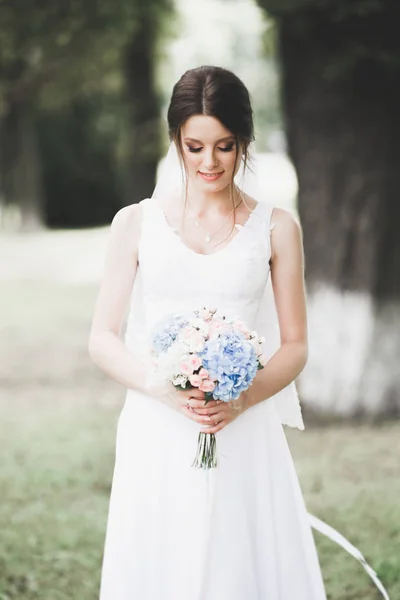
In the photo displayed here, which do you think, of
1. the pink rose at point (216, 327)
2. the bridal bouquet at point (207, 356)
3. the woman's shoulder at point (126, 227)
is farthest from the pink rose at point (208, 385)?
the woman's shoulder at point (126, 227)

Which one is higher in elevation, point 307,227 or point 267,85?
point 267,85

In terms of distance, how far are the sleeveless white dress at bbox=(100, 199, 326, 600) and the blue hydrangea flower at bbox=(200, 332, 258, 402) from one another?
429mm

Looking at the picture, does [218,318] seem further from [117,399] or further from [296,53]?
[117,399]

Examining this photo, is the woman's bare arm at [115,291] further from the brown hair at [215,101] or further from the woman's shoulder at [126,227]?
the brown hair at [215,101]

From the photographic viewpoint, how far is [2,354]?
1145 centimetres

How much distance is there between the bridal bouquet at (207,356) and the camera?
8.86ft

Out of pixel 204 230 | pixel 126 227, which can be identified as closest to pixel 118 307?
pixel 126 227

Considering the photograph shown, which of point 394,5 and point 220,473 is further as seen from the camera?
point 394,5

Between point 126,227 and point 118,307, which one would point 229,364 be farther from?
point 126,227

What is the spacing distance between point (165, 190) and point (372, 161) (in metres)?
3.81

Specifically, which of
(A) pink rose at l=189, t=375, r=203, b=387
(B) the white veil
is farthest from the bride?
(A) pink rose at l=189, t=375, r=203, b=387

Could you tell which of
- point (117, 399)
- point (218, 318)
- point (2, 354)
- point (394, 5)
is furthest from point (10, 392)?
point (218, 318)

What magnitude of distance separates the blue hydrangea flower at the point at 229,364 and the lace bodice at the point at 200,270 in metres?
0.36

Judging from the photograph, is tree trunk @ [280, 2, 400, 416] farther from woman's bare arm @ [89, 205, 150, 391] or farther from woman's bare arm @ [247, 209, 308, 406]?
woman's bare arm @ [89, 205, 150, 391]
